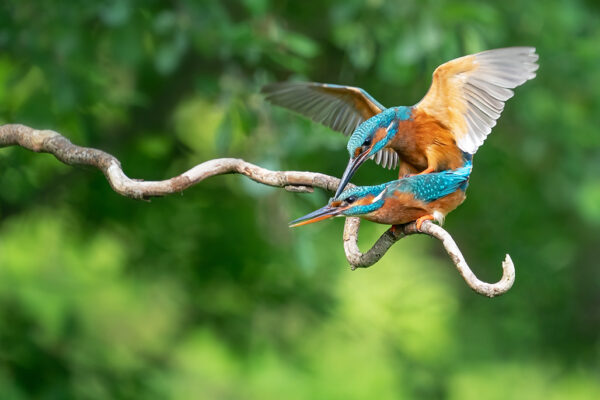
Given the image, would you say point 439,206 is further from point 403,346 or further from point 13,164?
point 403,346

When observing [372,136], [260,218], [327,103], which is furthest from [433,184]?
[260,218]

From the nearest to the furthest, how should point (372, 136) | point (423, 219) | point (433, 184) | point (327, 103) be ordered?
point (423, 219) < point (433, 184) < point (372, 136) < point (327, 103)

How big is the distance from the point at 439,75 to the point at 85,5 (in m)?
2.26

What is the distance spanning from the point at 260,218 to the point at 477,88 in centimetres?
287

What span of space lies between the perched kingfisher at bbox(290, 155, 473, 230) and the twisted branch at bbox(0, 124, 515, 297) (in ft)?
0.19

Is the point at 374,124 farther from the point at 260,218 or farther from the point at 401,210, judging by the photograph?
the point at 260,218

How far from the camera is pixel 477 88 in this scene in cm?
329

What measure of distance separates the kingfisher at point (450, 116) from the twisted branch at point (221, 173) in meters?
0.38

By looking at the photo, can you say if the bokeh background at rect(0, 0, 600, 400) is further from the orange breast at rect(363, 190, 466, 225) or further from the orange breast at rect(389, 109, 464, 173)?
the orange breast at rect(363, 190, 466, 225)

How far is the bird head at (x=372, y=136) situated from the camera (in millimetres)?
3113

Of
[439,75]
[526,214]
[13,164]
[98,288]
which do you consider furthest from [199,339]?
[439,75]

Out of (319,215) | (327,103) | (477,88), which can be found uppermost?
(477,88)

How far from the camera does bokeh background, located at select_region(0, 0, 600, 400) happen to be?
486 centimetres

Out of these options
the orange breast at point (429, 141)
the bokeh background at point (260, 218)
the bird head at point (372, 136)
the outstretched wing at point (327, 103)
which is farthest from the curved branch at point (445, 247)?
the bokeh background at point (260, 218)
